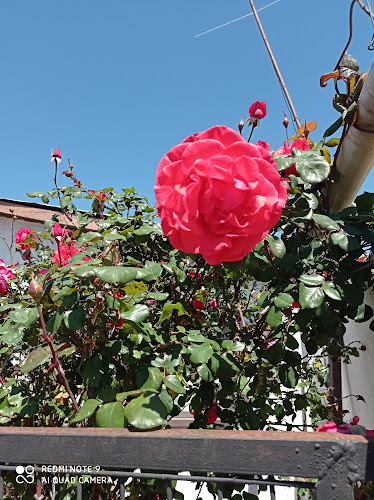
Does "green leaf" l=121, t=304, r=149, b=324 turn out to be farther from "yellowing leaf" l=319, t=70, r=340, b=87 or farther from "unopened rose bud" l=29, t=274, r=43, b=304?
"yellowing leaf" l=319, t=70, r=340, b=87

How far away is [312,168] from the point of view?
1073 millimetres

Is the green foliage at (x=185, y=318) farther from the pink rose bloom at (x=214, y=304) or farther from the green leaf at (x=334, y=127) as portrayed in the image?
the pink rose bloom at (x=214, y=304)

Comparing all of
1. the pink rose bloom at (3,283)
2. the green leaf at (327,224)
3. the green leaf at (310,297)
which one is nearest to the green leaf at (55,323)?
the green leaf at (310,297)

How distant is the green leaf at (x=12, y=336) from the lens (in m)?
1.14

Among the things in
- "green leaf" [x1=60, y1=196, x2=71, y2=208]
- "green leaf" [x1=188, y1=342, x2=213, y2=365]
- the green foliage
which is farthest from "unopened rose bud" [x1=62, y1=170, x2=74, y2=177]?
"green leaf" [x1=188, y1=342, x2=213, y2=365]

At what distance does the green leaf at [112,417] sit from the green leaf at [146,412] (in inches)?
1.5

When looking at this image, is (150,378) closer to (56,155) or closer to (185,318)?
(185,318)

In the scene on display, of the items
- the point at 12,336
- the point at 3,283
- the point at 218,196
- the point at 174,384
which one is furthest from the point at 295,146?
the point at 3,283

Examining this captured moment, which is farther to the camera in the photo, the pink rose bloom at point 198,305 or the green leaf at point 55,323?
the pink rose bloom at point 198,305

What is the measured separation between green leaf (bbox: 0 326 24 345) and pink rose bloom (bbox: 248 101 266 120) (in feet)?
3.28

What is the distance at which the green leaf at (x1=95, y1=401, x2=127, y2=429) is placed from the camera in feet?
2.78

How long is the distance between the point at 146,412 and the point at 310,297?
0.46 meters

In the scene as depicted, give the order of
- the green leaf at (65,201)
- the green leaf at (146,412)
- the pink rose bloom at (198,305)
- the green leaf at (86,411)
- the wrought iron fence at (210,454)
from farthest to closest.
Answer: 1. the green leaf at (65,201)
2. the pink rose bloom at (198,305)
3. the green leaf at (86,411)
4. the green leaf at (146,412)
5. the wrought iron fence at (210,454)

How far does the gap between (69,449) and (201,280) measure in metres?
0.86
